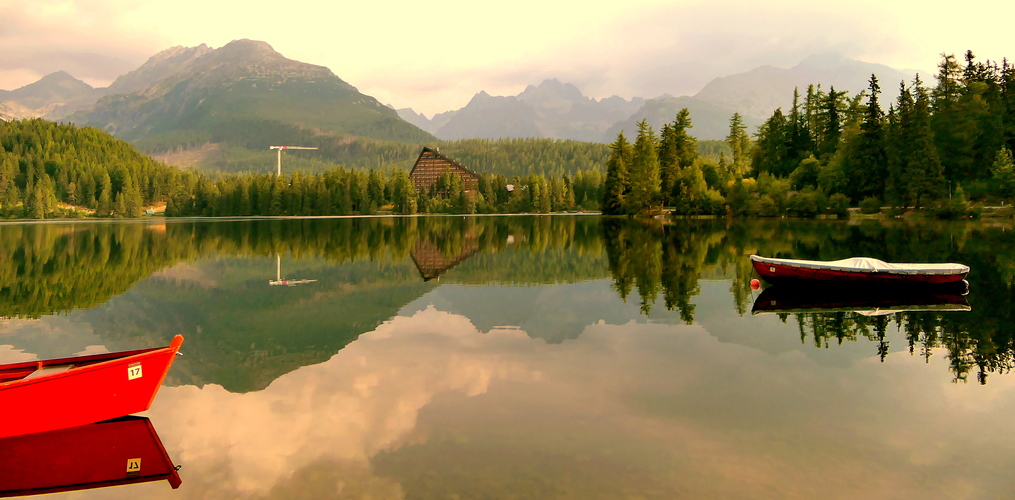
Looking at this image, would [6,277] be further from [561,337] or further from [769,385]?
[769,385]

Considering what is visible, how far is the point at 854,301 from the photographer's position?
27766 millimetres

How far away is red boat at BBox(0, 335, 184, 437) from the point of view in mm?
12078

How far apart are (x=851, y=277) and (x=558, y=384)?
20.8 meters

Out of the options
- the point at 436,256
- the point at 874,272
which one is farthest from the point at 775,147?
the point at 874,272

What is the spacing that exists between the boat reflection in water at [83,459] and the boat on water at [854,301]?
22606mm

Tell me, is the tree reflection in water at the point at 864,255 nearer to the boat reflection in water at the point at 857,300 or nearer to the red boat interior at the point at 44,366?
the boat reflection in water at the point at 857,300

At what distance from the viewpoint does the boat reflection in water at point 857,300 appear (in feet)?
85.0

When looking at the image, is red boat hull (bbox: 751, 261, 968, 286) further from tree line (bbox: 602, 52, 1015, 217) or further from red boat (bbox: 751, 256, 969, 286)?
tree line (bbox: 602, 52, 1015, 217)

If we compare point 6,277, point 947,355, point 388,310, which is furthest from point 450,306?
point 6,277

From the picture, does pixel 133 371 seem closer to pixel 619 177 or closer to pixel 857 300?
pixel 857 300

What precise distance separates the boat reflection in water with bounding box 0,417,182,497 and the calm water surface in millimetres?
402

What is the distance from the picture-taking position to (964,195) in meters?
86.8

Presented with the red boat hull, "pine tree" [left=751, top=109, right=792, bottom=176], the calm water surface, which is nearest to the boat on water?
the calm water surface

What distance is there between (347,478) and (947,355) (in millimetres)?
18620
